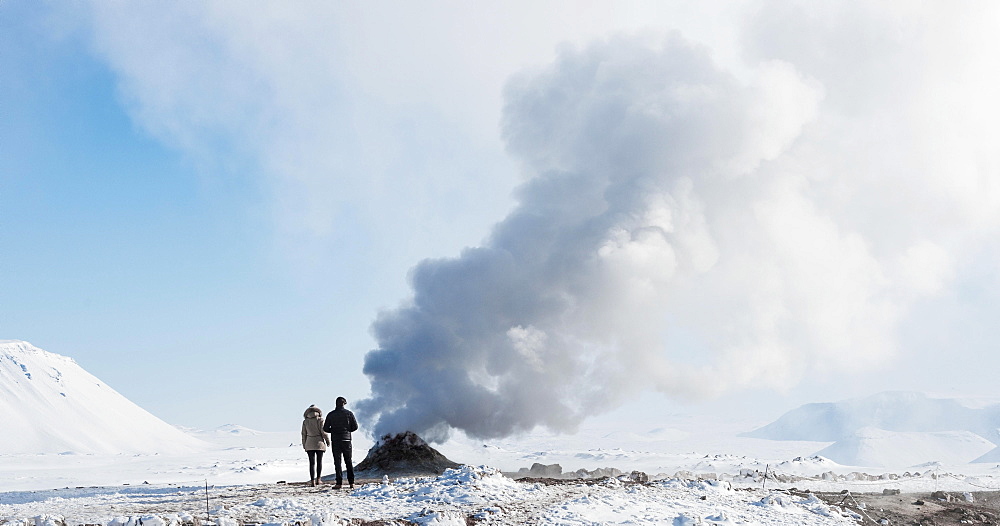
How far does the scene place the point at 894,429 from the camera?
175m

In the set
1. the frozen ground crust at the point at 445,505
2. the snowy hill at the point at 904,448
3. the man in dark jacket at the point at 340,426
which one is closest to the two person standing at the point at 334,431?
the man in dark jacket at the point at 340,426

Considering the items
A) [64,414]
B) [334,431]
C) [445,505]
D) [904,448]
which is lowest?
[904,448]

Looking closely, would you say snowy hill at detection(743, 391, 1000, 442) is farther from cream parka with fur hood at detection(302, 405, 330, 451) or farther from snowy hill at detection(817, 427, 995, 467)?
cream parka with fur hood at detection(302, 405, 330, 451)

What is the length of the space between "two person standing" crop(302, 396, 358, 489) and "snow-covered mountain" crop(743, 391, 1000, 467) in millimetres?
112283

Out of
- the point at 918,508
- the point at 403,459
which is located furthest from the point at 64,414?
the point at 918,508

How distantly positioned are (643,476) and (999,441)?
159450 millimetres

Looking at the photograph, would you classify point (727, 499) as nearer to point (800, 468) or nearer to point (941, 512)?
point (941, 512)

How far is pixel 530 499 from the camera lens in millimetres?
15688

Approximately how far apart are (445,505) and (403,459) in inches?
569

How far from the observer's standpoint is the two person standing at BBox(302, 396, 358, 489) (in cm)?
1698

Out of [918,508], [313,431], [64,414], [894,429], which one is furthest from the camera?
[894,429]

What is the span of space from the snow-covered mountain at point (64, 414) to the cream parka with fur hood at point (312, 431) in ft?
393

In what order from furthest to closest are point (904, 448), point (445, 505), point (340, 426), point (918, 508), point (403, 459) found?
point (904, 448) < point (403, 459) < point (918, 508) < point (340, 426) < point (445, 505)

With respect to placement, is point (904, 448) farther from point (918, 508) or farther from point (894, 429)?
point (918, 508)
